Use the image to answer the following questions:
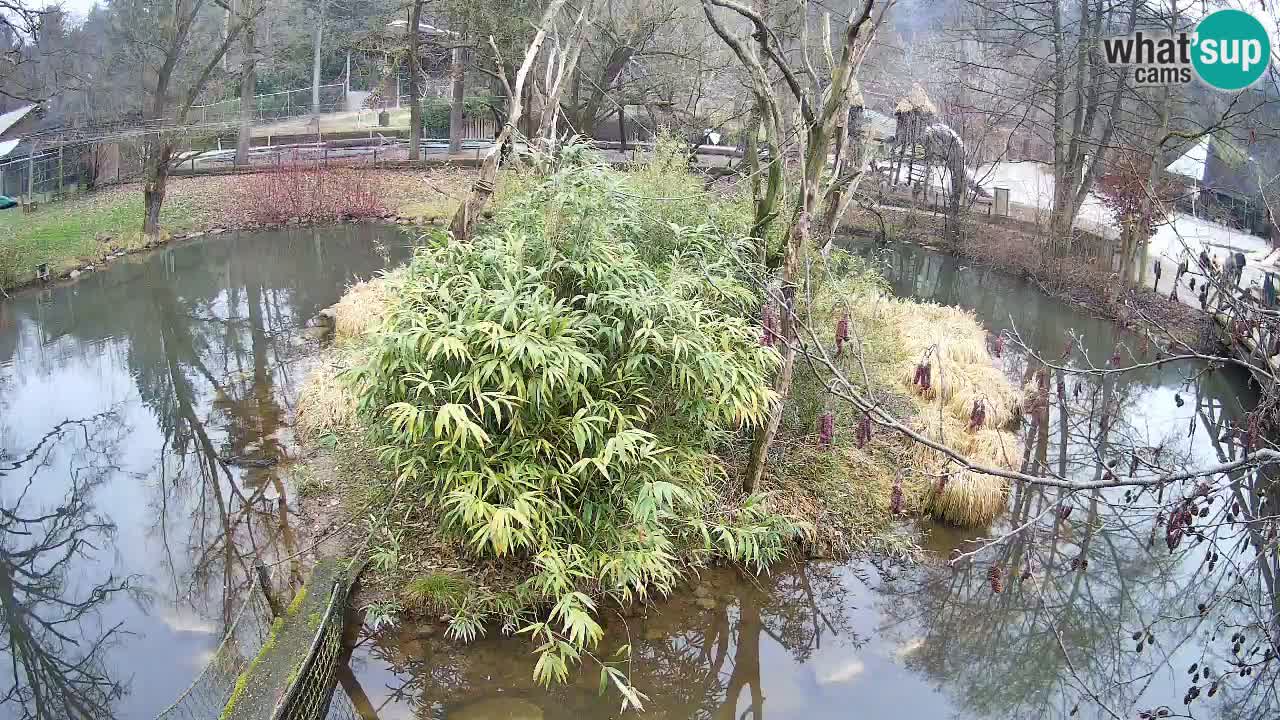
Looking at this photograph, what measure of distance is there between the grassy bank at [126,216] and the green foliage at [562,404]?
599 cm

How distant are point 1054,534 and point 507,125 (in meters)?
4.56

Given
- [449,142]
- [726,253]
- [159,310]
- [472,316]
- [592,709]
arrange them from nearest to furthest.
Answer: [592,709], [472,316], [726,253], [159,310], [449,142]

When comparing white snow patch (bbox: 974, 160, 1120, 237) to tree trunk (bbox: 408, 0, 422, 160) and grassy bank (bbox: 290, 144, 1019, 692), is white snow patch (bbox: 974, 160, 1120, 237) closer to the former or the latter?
grassy bank (bbox: 290, 144, 1019, 692)

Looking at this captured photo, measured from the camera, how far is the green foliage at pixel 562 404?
477cm

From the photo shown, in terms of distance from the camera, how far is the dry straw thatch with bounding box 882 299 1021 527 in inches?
253

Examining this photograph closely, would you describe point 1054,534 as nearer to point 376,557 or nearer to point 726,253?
point 726,253

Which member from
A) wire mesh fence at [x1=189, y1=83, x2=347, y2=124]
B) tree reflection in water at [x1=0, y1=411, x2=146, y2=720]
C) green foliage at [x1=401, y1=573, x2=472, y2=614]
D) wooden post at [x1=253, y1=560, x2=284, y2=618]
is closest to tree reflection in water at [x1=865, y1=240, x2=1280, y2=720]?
green foliage at [x1=401, y1=573, x2=472, y2=614]

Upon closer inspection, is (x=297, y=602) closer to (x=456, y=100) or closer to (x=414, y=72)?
(x=414, y=72)

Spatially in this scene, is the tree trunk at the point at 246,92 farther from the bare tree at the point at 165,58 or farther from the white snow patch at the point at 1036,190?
the white snow patch at the point at 1036,190

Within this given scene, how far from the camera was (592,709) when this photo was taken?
4.64 m

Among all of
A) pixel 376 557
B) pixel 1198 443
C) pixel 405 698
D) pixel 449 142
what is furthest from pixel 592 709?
pixel 449 142

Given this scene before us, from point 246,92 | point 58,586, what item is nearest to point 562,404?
point 58,586

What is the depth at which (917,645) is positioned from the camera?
5.35m
